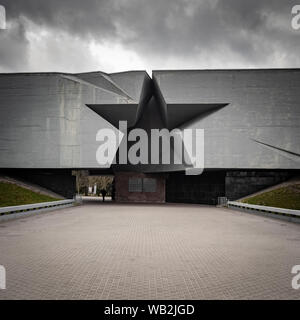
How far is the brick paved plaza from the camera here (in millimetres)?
3893

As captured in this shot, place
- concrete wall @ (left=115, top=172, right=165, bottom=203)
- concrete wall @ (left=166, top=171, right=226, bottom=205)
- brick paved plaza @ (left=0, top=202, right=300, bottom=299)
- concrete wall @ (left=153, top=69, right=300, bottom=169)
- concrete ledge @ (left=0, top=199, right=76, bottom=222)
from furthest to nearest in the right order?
concrete wall @ (left=115, top=172, right=165, bottom=203) < concrete wall @ (left=166, top=171, right=226, bottom=205) < concrete wall @ (left=153, top=69, right=300, bottom=169) < concrete ledge @ (left=0, top=199, right=76, bottom=222) < brick paved plaza @ (left=0, top=202, right=300, bottom=299)

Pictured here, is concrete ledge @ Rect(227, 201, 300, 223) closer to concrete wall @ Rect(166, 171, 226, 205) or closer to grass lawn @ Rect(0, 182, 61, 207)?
concrete wall @ Rect(166, 171, 226, 205)

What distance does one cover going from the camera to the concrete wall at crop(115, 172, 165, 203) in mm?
27859

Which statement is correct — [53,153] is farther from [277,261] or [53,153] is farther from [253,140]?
[277,261]

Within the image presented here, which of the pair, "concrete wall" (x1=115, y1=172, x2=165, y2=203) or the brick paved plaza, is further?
"concrete wall" (x1=115, y1=172, x2=165, y2=203)

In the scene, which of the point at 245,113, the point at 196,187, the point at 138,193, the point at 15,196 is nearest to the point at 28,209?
the point at 15,196

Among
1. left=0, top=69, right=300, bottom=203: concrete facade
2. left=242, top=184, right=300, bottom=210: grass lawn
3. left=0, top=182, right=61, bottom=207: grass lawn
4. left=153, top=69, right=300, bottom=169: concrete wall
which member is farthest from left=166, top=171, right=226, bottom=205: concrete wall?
left=0, top=182, right=61, bottom=207: grass lawn

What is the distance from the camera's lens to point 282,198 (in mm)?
17562

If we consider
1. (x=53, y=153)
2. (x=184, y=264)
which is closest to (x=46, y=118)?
(x=53, y=153)

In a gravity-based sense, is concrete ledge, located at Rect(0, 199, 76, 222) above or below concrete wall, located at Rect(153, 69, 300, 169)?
below

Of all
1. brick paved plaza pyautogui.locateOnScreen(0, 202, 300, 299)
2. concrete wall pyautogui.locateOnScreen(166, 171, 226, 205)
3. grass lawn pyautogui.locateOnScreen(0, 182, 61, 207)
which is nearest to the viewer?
brick paved plaza pyautogui.locateOnScreen(0, 202, 300, 299)

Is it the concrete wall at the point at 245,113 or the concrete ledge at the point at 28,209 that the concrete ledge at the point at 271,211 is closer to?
the concrete wall at the point at 245,113

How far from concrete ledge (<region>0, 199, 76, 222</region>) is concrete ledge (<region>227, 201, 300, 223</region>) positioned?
13.8m

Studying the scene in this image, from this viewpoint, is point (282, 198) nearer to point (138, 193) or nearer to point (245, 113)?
point (245, 113)
